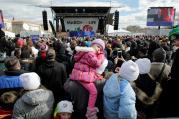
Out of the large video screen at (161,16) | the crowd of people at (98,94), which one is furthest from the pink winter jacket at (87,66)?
the large video screen at (161,16)

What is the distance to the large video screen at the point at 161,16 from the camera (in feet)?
159

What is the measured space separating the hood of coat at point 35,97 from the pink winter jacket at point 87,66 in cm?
48

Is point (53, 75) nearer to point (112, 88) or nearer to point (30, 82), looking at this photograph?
point (30, 82)

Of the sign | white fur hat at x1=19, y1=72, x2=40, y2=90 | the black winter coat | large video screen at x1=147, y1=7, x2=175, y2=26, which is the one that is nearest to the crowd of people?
white fur hat at x1=19, y1=72, x2=40, y2=90

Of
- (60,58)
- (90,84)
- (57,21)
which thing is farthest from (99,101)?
(57,21)

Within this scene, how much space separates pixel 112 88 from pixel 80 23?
149 feet

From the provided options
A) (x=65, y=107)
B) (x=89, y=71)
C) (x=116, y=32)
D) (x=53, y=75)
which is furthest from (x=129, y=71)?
(x=116, y=32)

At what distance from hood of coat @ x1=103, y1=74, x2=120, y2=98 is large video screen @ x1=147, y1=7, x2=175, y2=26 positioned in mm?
45470

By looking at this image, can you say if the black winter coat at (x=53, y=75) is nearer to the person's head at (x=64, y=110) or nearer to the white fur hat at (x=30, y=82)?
the person's head at (x=64, y=110)

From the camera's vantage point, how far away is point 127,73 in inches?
165

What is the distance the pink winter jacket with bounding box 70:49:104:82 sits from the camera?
15.2 feet

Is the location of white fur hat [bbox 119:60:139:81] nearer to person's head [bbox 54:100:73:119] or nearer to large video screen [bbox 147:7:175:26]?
person's head [bbox 54:100:73:119]

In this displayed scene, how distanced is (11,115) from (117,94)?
1.61m

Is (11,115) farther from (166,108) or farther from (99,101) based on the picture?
(166,108)
